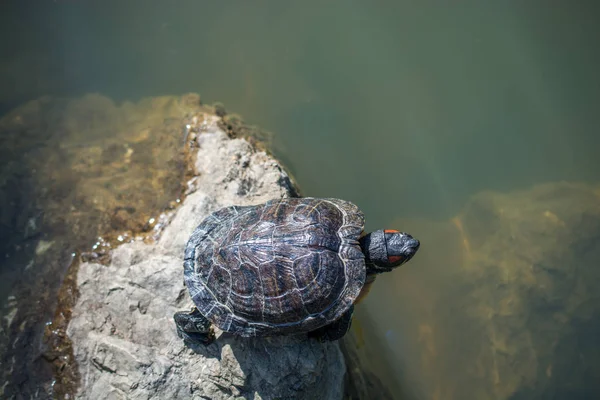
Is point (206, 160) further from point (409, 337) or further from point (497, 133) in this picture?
point (497, 133)

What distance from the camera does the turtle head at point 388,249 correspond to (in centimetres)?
317

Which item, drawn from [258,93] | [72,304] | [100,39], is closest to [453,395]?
[72,304]

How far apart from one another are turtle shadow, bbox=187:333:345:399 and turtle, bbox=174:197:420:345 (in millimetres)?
Answer: 124

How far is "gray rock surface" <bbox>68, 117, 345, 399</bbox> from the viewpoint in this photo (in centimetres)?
306

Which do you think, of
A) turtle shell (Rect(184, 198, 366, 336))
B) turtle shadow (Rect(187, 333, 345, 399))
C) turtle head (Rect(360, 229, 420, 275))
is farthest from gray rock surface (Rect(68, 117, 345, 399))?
turtle head (Rect(360, 229, 420, 275))

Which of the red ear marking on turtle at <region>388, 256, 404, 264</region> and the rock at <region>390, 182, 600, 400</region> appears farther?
the rock at <region>390, 182, 600, 400</region>

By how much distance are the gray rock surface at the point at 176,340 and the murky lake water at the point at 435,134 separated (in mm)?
1726

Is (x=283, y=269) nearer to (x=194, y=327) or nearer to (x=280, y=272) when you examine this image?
(x=280, y=272)

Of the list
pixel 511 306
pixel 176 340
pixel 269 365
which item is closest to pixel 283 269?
pixel 269 365

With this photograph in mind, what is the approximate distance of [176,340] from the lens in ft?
10.8

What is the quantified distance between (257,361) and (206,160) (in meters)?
2.37

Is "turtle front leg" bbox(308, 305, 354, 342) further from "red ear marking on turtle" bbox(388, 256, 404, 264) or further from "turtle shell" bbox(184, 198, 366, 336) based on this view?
"red ear marking on turtle" bbox(388, 256, 404, 264)

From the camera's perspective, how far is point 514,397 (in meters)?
4.98

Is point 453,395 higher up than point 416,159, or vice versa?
point 416,159
